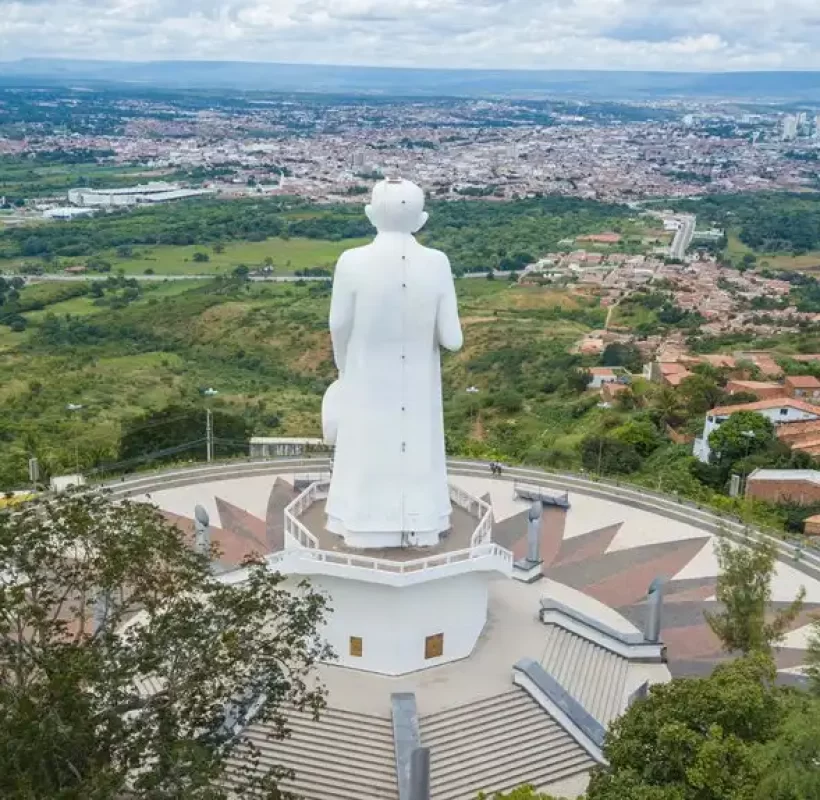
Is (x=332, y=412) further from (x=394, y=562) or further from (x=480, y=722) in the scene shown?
(x=480, y=722)

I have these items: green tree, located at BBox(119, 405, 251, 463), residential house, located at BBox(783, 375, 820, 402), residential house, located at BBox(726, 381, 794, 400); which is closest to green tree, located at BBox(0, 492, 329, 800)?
green tree, located at BBox(119, 405, 251, 463)

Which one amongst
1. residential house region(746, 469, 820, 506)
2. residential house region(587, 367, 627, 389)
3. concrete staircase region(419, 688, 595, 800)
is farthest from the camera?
residential house region(587, 367, 627, 389)

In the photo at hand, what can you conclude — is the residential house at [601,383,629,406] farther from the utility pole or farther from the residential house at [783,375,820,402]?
the utility pole

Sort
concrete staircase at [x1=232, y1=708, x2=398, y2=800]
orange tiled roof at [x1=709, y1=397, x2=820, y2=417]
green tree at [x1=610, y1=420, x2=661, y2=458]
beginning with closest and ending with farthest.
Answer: concrete staircase at [x1=232, y1=708, x2=398, y2=800], green tree at [x1=610, y1=420, x2=661, y2=458], orange tiled roof at [x1=709, y1=397, x2=820, y2=417]

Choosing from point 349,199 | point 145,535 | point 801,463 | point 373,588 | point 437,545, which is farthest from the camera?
point 349,199

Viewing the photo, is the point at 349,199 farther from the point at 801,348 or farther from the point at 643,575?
the point at 643,575

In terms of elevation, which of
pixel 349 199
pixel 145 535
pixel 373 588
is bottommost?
pixel 349 199

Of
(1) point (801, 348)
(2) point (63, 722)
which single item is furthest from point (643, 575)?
(1) point (801, 348)
